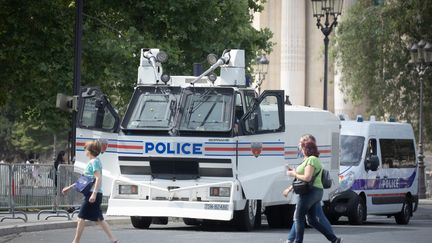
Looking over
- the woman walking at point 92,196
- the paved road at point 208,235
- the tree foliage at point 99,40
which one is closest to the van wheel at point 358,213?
the paved road at point 208,235

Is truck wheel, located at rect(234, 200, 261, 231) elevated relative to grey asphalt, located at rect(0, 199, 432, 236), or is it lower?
elevated

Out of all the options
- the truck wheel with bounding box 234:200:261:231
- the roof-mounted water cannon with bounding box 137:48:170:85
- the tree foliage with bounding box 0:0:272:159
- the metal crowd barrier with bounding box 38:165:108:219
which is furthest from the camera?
the tree foliage with bounding box 0:0:272:159

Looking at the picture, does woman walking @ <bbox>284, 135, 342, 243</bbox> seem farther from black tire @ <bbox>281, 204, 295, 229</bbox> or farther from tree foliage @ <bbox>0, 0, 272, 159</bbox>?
tree foliage @ <bbox>0, 0, 272, 159</bbox>

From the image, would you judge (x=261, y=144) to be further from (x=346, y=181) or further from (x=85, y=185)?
(x=85, y=185)

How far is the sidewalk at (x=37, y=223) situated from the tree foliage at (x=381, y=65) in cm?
3254

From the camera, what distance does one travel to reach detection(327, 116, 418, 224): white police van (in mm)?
31703

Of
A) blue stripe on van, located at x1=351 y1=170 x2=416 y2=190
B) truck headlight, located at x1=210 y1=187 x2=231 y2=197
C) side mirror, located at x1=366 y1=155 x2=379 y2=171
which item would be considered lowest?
blue stripe on van, located at x1=351 y1=170 x2=416 y2=190

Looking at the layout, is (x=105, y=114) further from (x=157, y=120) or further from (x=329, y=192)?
(x=329, y=192)

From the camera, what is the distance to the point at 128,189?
26.3 meters

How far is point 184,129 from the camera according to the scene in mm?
26094

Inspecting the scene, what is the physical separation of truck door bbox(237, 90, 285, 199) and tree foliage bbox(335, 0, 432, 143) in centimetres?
3526

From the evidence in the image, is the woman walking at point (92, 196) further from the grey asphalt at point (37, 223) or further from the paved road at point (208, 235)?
the grey asphalt at point (37, 223)

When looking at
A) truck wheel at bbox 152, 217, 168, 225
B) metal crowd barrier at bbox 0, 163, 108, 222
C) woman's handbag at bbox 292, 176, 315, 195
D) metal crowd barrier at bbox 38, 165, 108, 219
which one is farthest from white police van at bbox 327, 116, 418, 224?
woman's handbag at bbox 292, 176, 315, 195

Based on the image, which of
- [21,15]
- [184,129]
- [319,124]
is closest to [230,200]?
[184,129]
